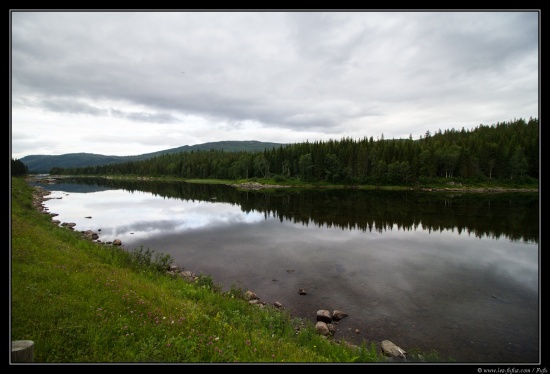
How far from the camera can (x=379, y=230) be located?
3397 centimetres

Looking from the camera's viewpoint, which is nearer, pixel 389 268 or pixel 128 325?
pixel 128 325

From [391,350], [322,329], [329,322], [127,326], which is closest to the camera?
[127,326]

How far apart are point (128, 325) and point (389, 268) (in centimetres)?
1929

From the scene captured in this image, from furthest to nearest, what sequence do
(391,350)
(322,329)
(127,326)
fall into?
1. (322,329)
2. (391,350)
3. (127,326)

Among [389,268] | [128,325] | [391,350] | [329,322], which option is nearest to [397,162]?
[389,268]

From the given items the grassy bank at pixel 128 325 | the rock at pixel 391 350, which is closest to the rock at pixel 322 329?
the grassy bank at pixel 128 325

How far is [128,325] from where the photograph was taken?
281 inches

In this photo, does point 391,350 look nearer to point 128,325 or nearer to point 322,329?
point 322,329

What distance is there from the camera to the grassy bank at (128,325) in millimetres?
6043

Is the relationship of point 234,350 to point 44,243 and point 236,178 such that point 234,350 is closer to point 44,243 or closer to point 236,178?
point 44,243

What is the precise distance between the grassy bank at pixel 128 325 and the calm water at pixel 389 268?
339 centimetres

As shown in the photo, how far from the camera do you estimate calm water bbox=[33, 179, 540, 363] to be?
1232 cm

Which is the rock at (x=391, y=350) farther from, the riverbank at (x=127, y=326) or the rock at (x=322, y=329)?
the rock at (x=322, y=329)
